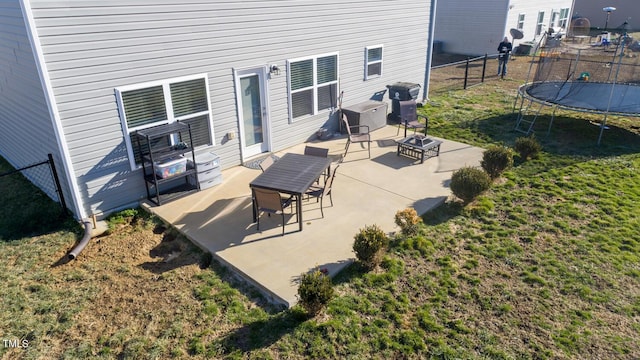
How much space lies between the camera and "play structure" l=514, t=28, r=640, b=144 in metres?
11.5

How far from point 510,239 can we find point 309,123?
5.71 meters

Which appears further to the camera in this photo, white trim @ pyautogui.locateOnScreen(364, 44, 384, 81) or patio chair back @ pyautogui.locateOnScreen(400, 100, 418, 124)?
white trim @ pyautogui.locateOnScreen(364, 44, 384, 81)

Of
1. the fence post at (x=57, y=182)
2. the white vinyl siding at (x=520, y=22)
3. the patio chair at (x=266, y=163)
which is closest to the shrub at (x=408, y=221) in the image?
the patio chair at (x=266, y=163)

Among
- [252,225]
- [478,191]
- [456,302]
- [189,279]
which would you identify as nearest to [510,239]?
[478,191]

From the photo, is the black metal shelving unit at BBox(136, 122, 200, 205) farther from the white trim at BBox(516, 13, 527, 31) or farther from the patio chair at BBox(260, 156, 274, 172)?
the white trim at BBox(516, 13, 527, 31)

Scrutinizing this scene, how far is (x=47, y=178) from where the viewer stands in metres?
8.19

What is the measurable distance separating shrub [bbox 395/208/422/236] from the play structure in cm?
655

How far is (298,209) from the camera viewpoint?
273 inches

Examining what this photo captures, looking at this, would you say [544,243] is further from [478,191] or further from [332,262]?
[332,262]

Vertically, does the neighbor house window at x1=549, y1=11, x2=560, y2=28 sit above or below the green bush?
above

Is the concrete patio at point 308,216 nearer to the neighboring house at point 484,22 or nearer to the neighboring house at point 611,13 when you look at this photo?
the neighboring house at point 484,22


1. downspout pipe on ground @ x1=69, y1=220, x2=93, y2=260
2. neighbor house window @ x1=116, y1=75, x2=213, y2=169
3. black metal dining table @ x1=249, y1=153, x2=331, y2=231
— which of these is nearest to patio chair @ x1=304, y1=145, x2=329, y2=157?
black metal dining table @ x1=249, y1=153, x2=331, y2=231

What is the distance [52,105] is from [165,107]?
180cm

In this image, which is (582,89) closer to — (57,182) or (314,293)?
(314,293)
